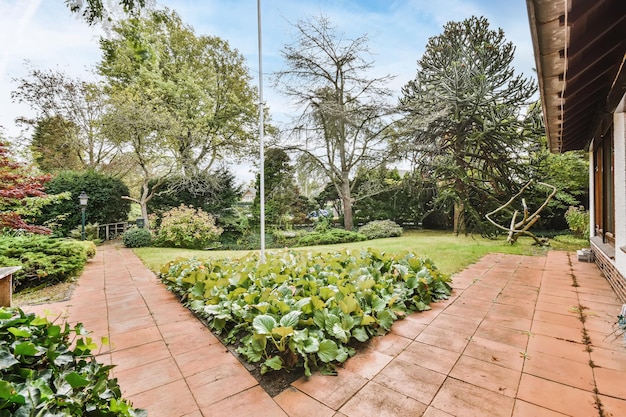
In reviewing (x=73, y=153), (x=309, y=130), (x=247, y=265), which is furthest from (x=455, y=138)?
(x=73, y=153)

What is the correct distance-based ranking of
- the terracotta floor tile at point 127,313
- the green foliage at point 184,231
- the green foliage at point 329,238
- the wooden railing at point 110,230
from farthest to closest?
the wooden railing at point 110,230, the green foliage at point 329,238, the green foliage at point 184,231, the terracotta floor tile at point 127,313

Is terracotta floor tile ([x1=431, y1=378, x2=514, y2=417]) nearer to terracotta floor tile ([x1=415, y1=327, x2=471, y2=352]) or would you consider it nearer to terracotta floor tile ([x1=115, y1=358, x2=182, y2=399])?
terracotta floor tile ([x1=415, y1=327, x2=471, y2=352])

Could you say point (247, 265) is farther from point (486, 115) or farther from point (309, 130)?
point (486, 115)

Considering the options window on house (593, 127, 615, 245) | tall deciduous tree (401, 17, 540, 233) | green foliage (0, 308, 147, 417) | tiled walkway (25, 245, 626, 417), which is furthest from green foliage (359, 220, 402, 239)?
green foliage (0, 308, 147, 417)

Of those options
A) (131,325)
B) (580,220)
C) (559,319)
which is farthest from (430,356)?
(580,220)

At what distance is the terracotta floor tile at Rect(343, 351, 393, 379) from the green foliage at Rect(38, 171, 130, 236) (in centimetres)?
1059

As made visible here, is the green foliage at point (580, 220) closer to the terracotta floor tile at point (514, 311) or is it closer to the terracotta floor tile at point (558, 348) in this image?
the terracotta floor tile at point (514, 311)

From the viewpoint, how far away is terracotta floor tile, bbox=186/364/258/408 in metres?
1.75

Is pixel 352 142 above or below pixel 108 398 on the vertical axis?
above

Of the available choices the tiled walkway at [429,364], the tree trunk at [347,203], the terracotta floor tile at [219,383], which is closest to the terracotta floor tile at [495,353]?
the tiled walkway at [429,364]

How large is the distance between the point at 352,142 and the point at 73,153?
1294cm

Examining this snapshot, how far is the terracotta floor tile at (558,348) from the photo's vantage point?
2142 millimetres

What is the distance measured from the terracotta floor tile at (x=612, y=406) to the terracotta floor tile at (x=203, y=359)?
2.24 metres

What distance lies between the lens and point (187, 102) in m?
11.7
